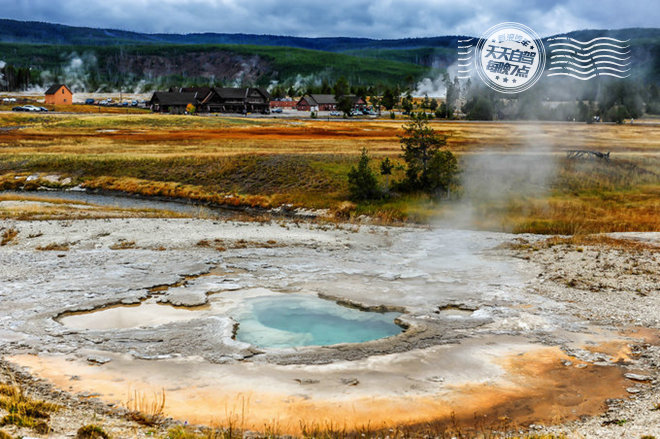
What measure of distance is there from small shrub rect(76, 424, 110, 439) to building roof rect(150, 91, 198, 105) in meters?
117

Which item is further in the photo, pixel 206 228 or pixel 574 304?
pixel 206 228

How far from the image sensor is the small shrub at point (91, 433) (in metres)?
9.52

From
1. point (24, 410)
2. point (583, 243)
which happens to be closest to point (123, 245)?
point (24, 410)

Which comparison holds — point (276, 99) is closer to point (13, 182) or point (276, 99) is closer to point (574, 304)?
point (13, 182)

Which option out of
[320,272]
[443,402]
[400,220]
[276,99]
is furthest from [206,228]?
[276,99]

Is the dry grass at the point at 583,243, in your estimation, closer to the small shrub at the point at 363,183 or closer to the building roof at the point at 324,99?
the small shrub at the point at 363,183

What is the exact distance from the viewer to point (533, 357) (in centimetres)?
1380

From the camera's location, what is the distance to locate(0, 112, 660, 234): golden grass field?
3428cm

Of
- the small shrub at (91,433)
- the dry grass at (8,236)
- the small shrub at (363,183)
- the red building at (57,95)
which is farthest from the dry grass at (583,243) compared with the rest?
the red building at (57,95)

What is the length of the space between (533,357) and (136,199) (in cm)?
3561

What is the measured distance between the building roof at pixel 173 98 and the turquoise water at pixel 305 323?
10991cm

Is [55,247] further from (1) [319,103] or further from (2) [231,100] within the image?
(1) [319,103]

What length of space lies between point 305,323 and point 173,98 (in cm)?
11328

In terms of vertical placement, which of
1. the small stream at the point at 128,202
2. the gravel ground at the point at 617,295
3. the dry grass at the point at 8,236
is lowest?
the small stream at the point at 128,202
